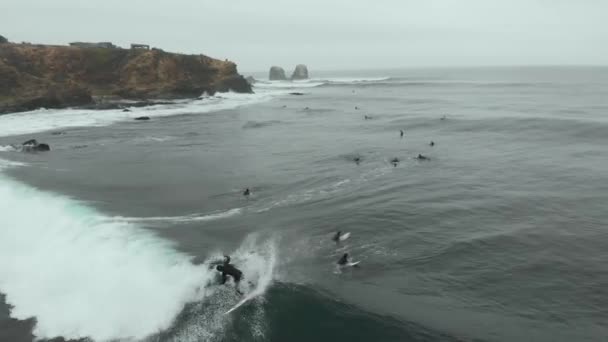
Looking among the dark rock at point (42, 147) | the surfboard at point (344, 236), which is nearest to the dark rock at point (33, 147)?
the dark rock at point (42, 147)

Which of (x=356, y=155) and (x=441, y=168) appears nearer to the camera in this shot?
(x=441, y=168)

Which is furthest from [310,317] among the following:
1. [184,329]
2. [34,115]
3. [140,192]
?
[34,115]

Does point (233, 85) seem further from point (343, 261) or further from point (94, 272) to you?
point (343, 261)

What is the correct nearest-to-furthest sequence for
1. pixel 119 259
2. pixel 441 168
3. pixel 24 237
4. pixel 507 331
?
pixel 507 331 → pixel 119 259 → pixel 24 237 → pixel 441 168

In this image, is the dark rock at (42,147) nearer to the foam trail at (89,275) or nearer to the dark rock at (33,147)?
the dark rock at (33,147)

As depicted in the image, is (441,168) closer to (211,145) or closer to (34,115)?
(211,145)

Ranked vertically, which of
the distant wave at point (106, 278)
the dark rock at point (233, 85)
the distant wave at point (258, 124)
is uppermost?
the dark rock at point (233, 85)
